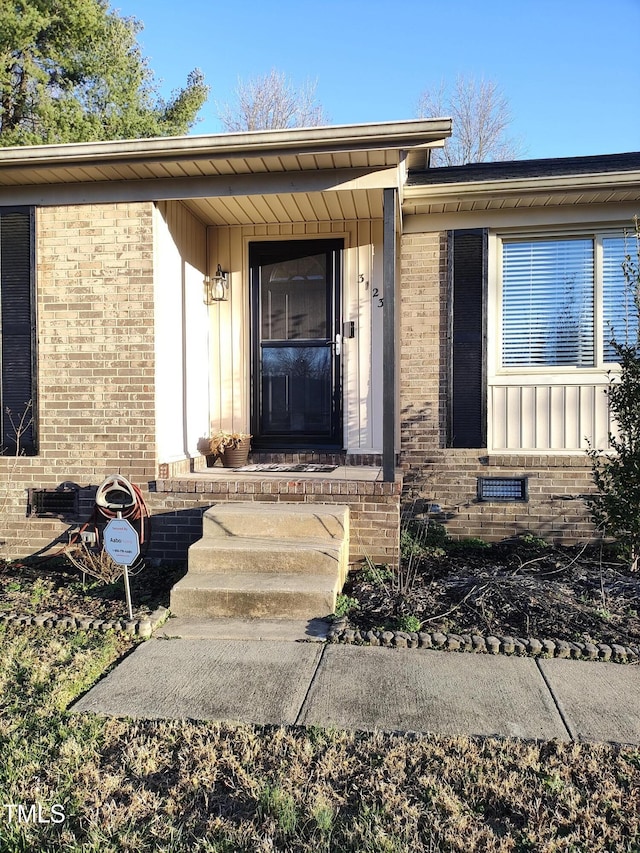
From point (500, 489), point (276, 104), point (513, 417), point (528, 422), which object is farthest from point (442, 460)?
point (276, 104)

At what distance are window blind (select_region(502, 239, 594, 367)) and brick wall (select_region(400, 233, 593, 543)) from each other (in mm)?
696

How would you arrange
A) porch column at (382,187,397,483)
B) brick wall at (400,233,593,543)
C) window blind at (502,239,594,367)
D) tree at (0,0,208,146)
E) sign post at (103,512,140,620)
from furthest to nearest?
tree at (0,0,208,146), window blind at (502,239,594,367), brick wall at (400,233,593,543), porch column at (382,187,397,483), sign post at (103,512,140,620)

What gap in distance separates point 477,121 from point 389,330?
17769mm

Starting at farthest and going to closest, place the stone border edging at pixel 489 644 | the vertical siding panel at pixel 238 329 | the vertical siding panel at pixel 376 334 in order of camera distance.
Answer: the vertical siding panel at pixel 238 329 → the vertical siding panel at pixel 376 334 → the stone border edging at pixel 489 644

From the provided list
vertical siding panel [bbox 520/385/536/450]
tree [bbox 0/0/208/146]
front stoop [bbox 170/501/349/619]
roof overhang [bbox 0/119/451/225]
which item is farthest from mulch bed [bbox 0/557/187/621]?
tree [bbox 0/0/208/146]

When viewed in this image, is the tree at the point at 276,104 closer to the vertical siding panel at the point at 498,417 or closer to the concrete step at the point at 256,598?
the vertical siding panel at the point at 498,417

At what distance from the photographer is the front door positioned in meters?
6.45

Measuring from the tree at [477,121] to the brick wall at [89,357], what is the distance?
16665 mm

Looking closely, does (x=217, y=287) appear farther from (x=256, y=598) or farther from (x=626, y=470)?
(x=626, y=470)

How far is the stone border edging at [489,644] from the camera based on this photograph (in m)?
3.49

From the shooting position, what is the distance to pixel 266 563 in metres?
4.36

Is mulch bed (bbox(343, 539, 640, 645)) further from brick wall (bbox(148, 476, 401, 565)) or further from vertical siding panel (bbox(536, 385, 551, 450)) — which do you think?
vertical siding panel (bbox(536, 385, 551, 450))

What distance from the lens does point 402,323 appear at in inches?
248

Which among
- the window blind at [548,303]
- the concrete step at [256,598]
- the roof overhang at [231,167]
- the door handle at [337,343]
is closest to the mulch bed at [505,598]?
the concrete step at [256,598]
